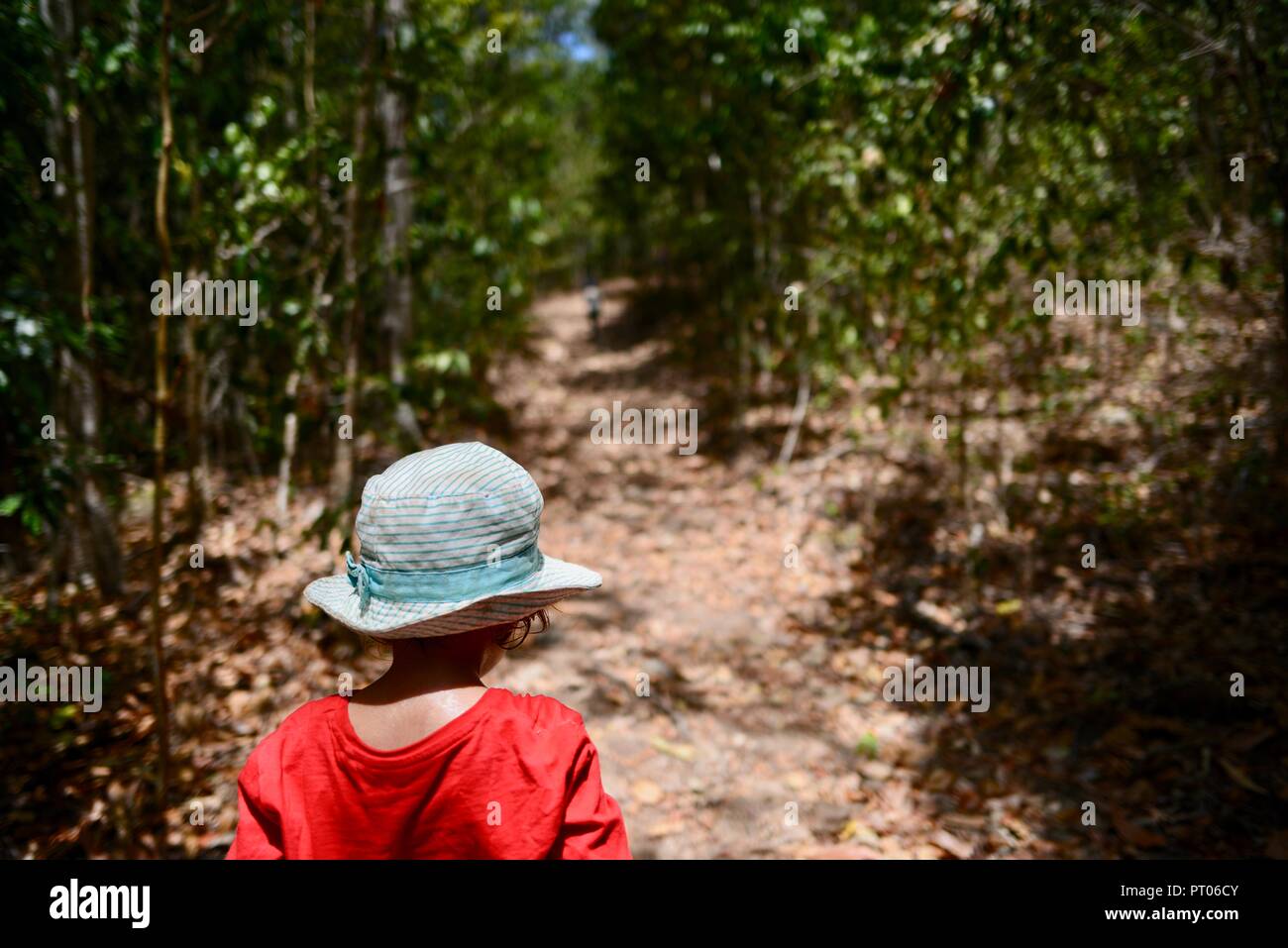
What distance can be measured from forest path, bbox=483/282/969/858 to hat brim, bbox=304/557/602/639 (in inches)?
95.0

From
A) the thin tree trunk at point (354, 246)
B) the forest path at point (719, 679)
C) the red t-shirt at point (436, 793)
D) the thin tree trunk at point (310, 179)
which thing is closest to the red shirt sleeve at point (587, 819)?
the red t-shirt at point (436, 793)

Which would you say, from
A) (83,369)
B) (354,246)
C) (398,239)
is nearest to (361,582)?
(354,246)

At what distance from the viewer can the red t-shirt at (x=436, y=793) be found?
1.20 m

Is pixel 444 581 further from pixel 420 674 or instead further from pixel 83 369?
pixel 83 369

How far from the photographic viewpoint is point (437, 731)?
4.06ft

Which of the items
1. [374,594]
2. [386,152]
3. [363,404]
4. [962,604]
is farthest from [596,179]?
[374,594]

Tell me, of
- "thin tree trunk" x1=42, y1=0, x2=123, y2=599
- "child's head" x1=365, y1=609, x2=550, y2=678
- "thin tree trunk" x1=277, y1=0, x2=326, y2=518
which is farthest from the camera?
"thin tree trunk" x1=277, y1=0, x2=326, y2=518

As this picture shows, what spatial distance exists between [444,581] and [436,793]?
14.1 inches

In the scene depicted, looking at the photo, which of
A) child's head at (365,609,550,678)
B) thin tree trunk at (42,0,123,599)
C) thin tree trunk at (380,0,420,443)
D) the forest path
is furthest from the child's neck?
thin tree trunk at (380,0,420,443)

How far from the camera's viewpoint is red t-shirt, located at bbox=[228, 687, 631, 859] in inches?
47.4

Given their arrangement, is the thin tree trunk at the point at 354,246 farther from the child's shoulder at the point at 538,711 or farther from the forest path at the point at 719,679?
the child's shoulder at the point at 538,711

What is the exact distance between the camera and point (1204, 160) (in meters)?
3.81

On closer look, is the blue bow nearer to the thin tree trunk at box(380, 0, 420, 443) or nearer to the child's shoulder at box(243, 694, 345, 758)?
the child's shoulder at box(243, 694, 345, 758)
